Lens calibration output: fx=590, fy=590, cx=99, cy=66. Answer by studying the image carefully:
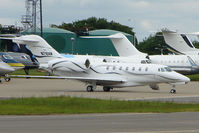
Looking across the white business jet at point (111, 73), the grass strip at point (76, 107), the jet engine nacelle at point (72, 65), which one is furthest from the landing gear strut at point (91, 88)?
the grass strip at point (76, 107)

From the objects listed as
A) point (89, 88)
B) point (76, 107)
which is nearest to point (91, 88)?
point (89, 88)

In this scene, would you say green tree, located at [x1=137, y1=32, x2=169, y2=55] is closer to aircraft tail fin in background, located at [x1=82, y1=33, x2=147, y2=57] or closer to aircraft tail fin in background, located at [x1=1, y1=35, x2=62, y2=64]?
aircraft tail fin in background, located at [x1=82, y1=33, x2=147, y2=57]

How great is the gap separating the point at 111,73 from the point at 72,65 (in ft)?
8.82

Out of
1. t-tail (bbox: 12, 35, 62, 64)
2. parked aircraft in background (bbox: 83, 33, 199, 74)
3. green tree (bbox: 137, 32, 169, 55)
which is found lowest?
green tree (bbox: 137, 32, 169, 55)

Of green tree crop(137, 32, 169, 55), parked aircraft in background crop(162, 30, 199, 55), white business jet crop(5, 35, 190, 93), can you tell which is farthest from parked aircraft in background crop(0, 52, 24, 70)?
green tree crop(137, 32, 169, 55)

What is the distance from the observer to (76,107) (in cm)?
2488

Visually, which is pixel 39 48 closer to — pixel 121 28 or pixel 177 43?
pixel 177 43

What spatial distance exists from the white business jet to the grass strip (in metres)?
10.9

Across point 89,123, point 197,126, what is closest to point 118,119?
point 89,123

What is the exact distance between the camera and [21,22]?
9919 cm

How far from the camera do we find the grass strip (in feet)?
75.1

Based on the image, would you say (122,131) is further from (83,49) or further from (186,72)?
(83,49)

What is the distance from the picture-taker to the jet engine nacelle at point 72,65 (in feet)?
130

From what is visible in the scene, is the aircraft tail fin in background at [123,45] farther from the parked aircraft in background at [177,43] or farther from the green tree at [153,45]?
the green tree at [153,45]
